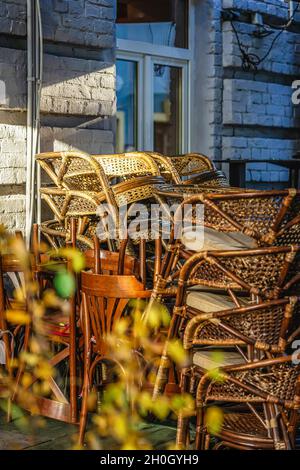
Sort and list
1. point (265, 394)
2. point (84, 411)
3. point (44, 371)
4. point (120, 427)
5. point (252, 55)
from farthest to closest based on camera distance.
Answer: point (252, 55) < point (44, 371) < point (120, 427) < point (84, 411) < point (265, 394)

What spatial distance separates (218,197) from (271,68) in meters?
4.54

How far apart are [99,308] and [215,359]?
717 millimetres

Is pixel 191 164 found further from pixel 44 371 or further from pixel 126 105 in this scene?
pixel 44 371

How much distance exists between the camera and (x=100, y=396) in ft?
14.3

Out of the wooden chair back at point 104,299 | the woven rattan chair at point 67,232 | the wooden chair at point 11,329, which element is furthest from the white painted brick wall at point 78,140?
the wooden chair back at point 104,299

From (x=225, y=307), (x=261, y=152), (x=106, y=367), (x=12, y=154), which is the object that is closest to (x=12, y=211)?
(x=12, y=154)

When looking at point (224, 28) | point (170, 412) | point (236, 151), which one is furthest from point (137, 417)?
point (224, 28)

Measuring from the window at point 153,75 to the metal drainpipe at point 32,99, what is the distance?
44.5 inches

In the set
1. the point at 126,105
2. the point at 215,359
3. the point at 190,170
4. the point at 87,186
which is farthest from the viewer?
the point at 126,105

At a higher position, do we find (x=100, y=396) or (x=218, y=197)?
(x=218, y=197)

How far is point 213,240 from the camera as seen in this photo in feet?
10.9

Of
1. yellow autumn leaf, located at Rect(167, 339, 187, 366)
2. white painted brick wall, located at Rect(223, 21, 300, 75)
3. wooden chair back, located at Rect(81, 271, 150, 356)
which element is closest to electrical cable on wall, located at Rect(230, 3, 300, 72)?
white painted brick wall, located at Rect(223, 21, 300, 75)

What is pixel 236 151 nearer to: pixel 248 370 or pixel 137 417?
pixel 137 417

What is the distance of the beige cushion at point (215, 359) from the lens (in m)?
3.24
